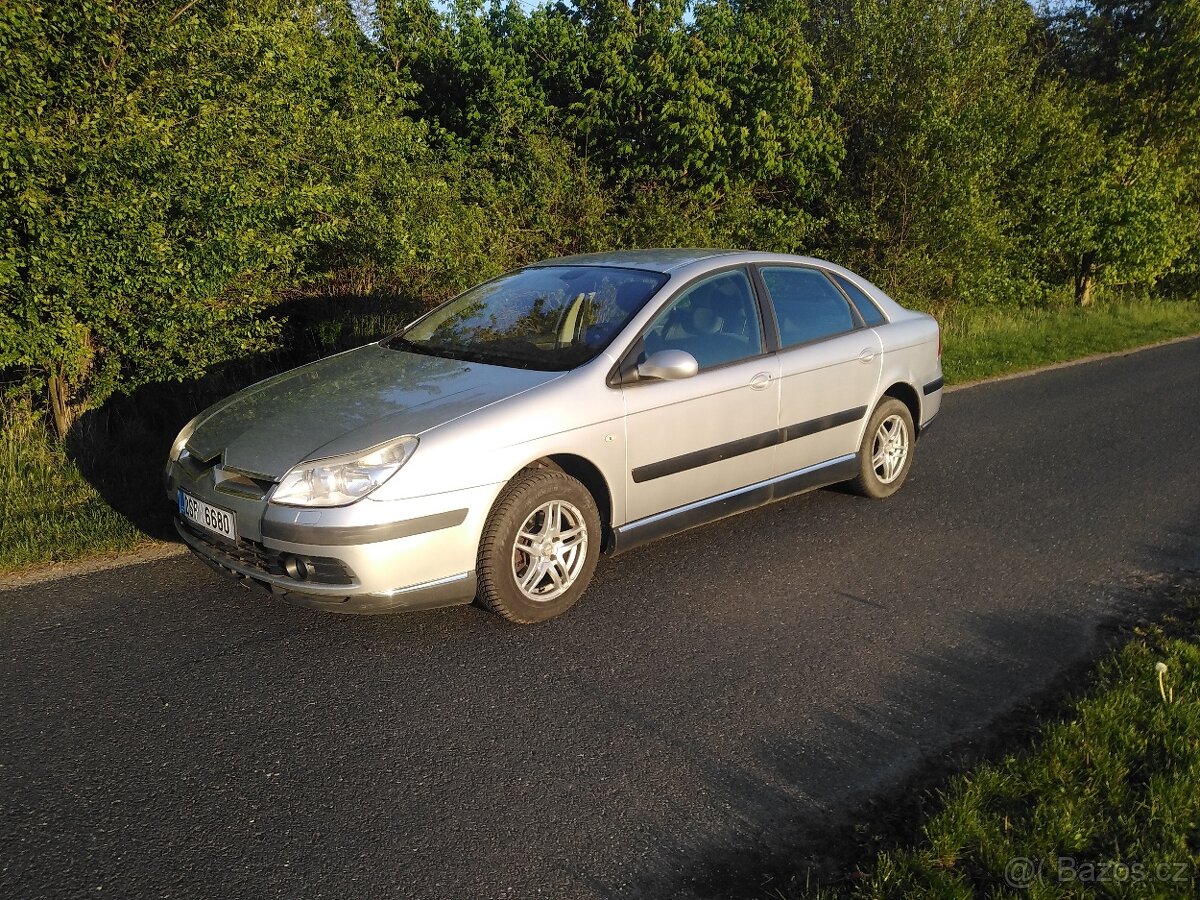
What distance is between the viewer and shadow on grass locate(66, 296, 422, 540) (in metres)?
5.95

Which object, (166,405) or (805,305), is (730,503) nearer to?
(805,305)

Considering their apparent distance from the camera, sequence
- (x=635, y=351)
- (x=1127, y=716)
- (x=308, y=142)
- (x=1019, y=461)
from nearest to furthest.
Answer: (x=1127, y=716), (x=635, y=351), (x=1019, y=461), (x=308, y=142)

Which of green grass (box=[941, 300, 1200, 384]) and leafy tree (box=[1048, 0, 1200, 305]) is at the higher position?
leafy tree (box=[1048, 0, 1200, 305])

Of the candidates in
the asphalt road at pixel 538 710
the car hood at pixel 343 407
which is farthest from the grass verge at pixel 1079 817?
the car hood at pixel 343 407

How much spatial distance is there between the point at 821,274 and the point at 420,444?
3.13 m

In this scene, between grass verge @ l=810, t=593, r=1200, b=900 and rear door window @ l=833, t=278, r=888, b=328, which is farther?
rear door window @ l=833, t=278, r=888, b=328

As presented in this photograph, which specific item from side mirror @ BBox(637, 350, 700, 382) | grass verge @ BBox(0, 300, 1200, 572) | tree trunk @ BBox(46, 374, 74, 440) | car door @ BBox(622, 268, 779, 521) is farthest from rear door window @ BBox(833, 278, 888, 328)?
tree trunk @ BBox(46, 374, 74, 440)

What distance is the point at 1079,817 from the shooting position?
2.83 m

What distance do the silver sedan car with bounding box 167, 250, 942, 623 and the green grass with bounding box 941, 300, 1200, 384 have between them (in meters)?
6.13

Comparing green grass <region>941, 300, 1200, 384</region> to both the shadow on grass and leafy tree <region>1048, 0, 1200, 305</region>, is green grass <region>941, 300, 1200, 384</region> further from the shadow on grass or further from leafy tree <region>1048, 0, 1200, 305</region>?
the shadow on grass

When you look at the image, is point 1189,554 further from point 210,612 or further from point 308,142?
point 308,142

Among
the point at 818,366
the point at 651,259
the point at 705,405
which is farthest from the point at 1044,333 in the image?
the point at 705,405

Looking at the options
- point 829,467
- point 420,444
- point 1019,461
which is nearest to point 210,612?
point 420,444

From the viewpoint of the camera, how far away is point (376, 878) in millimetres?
2664
